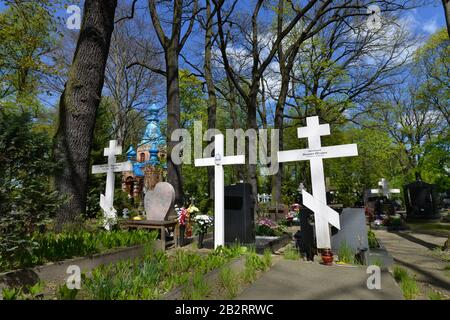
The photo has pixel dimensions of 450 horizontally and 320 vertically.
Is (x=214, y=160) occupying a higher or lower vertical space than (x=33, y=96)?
lower

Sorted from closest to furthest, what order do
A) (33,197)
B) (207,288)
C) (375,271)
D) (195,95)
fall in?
(207,288), (33,197), (375,271), (195,95)

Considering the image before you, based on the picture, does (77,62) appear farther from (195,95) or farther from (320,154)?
(195,95)

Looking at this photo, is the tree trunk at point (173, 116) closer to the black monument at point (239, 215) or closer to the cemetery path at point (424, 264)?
the black monument at point (239, 215)

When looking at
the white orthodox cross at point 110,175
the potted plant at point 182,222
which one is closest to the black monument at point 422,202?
the potted plant at point 182,222

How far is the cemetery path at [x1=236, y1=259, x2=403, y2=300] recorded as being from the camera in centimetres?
356

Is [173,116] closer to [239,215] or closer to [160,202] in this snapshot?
[160,202]

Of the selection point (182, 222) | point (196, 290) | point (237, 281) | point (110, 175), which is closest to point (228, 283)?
point (237, 281)

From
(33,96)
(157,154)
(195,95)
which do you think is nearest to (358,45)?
(195,95)

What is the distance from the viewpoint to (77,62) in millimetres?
6652

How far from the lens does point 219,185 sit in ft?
23.3

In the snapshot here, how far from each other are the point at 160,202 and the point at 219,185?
2.07 m

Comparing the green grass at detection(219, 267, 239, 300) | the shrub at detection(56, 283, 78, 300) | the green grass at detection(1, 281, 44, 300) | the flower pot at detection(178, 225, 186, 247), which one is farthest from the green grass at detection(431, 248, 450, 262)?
the green grass at detection(1, 281, 44, 300)

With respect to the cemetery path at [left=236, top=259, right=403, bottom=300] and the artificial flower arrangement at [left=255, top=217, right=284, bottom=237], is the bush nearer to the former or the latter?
the cemetery path at [left=236, top=259, right=403, bottom=300]

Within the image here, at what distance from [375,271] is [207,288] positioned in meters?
2.56
